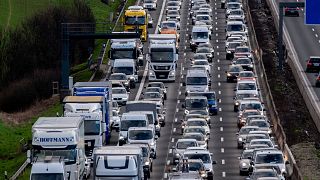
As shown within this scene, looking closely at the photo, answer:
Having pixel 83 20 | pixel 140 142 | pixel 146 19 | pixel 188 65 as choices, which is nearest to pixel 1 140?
pixel 140 142

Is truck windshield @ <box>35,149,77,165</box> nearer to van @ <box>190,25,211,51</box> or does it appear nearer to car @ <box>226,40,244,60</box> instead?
car @ <box>226,40,244,60</box>

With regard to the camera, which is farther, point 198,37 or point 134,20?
point 134,20

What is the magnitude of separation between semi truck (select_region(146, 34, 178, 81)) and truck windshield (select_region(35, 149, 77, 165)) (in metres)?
41.1

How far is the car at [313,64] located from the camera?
371 feet

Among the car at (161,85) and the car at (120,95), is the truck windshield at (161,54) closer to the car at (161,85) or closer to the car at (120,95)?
the car at (161,85)

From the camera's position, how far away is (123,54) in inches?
4348

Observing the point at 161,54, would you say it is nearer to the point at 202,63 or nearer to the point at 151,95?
the point at 202,63

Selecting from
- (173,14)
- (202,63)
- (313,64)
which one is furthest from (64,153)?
(173,14)

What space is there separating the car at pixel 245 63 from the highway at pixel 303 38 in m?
4.83

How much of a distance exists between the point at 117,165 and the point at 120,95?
3504 centimetres

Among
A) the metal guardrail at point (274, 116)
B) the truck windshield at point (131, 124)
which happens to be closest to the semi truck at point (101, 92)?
the truck windshield at point (131, 124)

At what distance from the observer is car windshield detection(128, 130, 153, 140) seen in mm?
76875

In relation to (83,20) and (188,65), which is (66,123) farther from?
(83,20)

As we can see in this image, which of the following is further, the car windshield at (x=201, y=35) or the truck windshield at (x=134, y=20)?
the truck windshield at (x=134, y=20)
